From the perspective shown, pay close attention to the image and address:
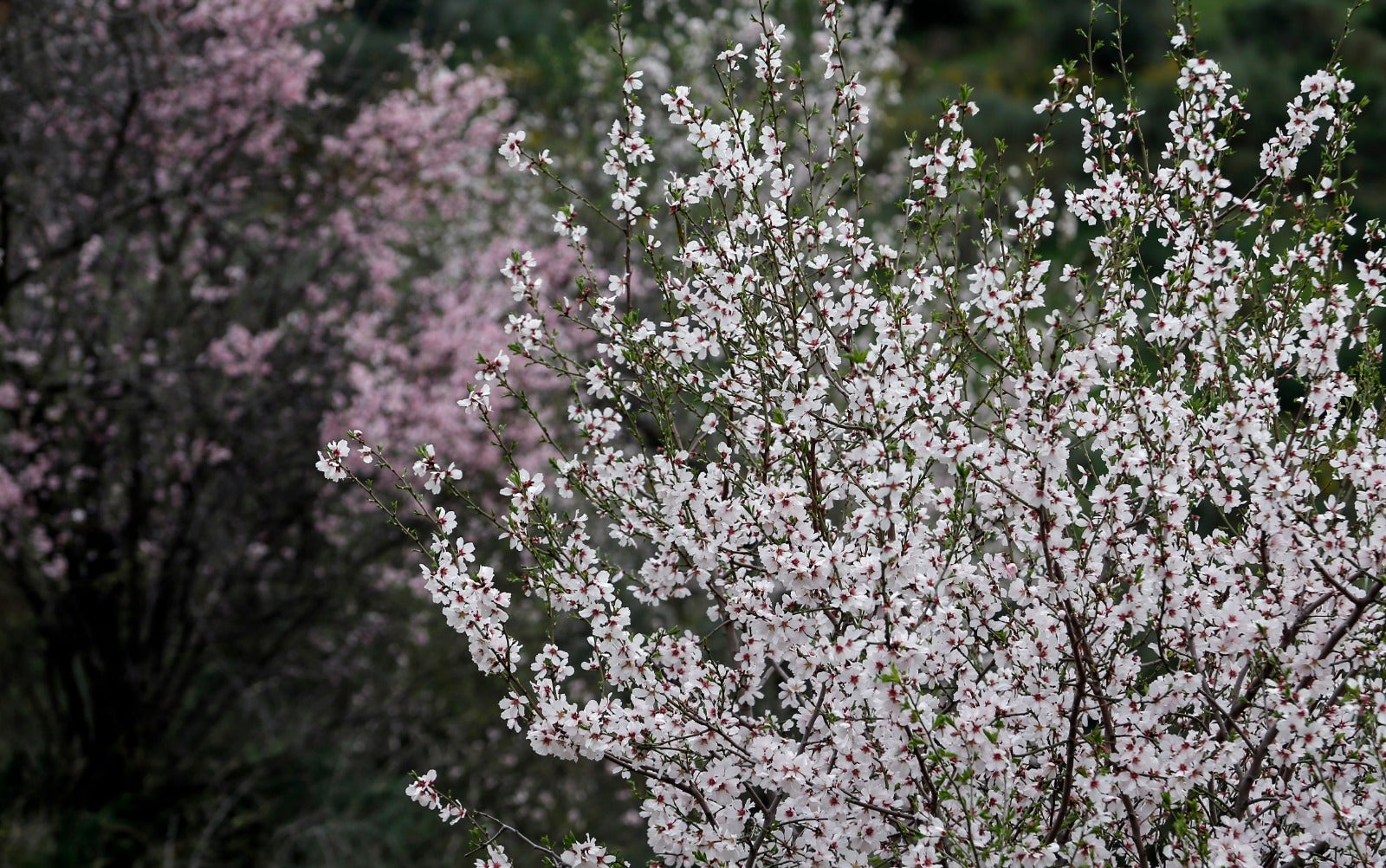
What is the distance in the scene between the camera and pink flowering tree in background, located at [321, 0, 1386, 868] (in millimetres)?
2701

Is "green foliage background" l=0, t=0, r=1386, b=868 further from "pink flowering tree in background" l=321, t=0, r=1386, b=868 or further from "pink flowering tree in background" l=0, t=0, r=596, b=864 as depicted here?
"pink flowering tree in background" l=321, t=0, r=1386, b=868

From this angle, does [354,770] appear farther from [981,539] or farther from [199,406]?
[981,539]

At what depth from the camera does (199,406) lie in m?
7.01

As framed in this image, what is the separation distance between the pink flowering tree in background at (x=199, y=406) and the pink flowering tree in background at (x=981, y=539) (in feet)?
14.2

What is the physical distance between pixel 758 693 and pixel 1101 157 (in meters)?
Result: 1.70

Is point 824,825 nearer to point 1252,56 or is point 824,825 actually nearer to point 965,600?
point 965,600


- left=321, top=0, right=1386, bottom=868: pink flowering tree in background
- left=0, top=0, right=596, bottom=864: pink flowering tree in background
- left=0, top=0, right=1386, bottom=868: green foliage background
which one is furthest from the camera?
left=0, top=0, right=1386, bottom=868: green foliage background

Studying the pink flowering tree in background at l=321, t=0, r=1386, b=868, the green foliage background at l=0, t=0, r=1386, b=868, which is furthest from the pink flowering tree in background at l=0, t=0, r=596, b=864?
the pink flowering tree in background at l=321, t=0, r=1386, b=868

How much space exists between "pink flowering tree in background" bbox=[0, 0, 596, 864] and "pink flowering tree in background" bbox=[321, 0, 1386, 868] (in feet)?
14.2

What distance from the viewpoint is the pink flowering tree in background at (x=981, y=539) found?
270 centimetres

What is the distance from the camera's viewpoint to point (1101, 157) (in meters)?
3.29

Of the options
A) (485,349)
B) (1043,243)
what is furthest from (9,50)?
(1043,243)

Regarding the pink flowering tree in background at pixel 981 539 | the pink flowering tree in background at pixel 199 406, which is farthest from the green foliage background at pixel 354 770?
the pink flowering tree in background at pixel 981 539

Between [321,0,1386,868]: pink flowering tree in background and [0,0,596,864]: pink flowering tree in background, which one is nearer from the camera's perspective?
[321,0,1386,868]: pink flowering tree in background
